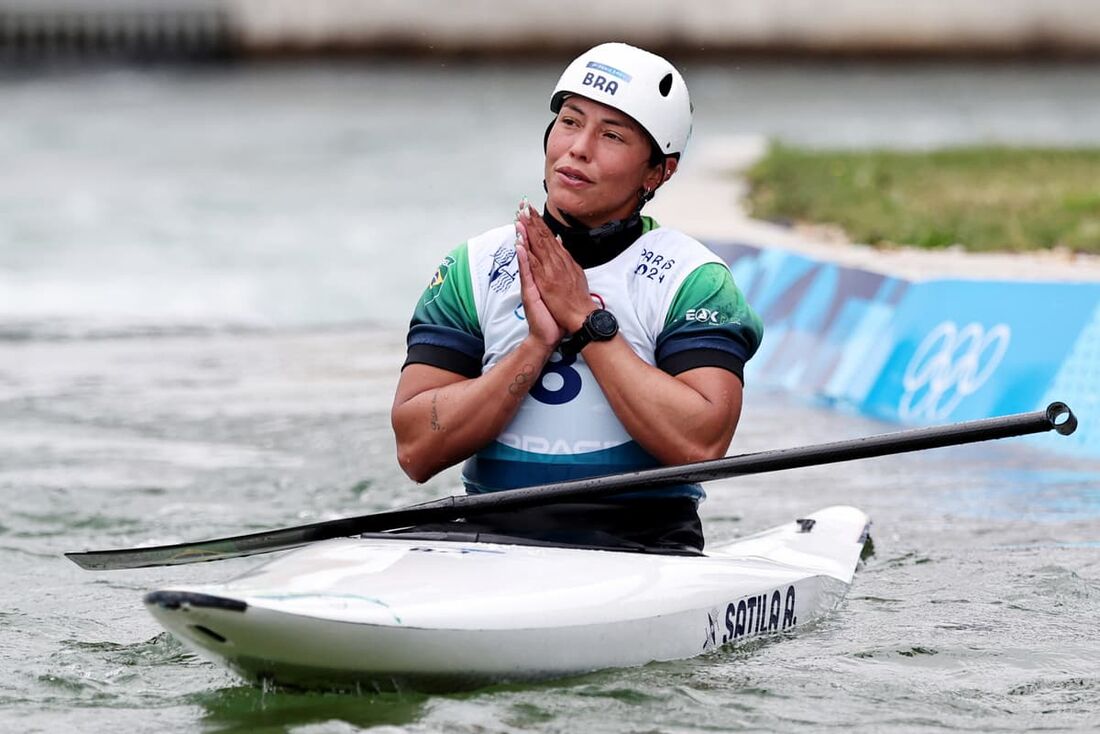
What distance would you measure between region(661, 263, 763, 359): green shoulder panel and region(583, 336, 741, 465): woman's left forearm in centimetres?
12

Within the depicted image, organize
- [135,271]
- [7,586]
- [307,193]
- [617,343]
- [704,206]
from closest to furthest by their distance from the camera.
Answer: [617,343], [7,586], [704,206], [135,271], [307,193]

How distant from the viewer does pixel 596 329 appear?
5.03 meters

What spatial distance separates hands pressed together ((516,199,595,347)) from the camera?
503 centimetres

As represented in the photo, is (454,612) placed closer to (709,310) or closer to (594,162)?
(709,310)

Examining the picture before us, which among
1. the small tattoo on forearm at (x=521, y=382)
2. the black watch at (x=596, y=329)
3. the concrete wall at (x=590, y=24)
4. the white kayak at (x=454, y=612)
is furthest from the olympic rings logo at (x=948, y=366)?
the concrete wall at (x=590, y=24)

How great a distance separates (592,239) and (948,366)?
4903mm

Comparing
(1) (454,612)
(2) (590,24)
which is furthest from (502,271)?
(2) (590,24)

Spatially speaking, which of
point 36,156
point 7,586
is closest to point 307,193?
point 36,156

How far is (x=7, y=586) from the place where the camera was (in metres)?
6.53

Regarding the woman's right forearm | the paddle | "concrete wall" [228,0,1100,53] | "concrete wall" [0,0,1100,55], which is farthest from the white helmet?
"concrete wall" [0,0,1100,55]

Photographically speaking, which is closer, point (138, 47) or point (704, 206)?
point (704, 206)

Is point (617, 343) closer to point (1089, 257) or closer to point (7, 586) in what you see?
point (7, 586)

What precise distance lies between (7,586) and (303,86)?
34879mm

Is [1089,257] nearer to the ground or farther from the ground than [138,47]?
nearer to the ground
